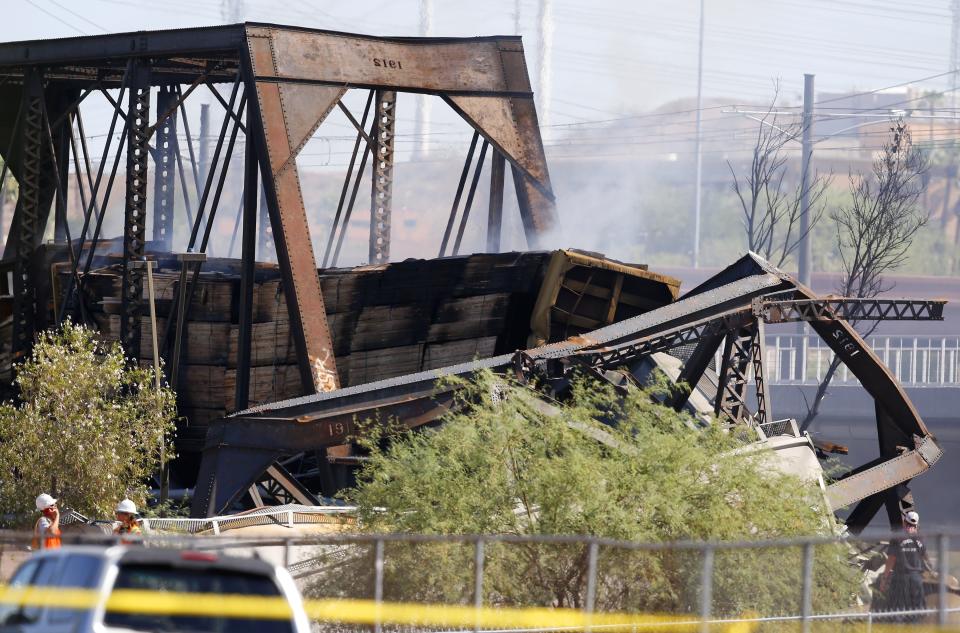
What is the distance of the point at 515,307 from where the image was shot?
2798 cm

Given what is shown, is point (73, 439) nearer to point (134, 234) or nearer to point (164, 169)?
point (134, 234)

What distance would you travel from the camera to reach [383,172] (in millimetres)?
30328

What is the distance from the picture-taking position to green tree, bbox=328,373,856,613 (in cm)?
1477

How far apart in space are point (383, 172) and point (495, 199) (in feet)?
8.96

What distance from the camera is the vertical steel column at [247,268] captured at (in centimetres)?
2427

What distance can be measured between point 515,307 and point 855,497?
781cm

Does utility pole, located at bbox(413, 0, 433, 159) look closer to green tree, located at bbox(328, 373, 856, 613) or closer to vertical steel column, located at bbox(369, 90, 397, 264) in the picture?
vertical steel column, located at bbox(369, 90, 397, 264)

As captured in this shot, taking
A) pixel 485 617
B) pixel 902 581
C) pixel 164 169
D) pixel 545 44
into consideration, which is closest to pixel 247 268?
pixel 902 581

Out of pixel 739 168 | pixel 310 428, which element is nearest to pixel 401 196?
pixel 739 168

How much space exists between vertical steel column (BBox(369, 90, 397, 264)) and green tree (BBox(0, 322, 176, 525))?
762 centimetres

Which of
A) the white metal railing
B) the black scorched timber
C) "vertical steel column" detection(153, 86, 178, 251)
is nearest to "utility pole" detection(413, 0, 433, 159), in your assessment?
the white metal railing

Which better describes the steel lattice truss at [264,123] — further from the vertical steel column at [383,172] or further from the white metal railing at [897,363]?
the white metal railing at [897,363]

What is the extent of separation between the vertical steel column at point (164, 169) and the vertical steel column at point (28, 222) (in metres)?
5.97

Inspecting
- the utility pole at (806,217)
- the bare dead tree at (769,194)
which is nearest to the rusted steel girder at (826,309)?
the bare dead tree at (769,194)
